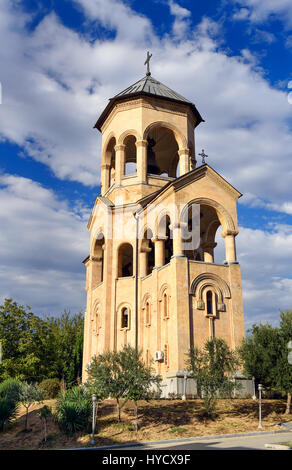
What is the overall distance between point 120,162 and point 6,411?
20.0 metres

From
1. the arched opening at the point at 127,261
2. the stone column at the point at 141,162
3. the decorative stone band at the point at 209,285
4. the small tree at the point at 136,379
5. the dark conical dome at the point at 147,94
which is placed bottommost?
the small tree at the point at 136,379

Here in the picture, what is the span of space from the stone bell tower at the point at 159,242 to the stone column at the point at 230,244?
64 millimetres

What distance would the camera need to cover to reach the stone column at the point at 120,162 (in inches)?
1329

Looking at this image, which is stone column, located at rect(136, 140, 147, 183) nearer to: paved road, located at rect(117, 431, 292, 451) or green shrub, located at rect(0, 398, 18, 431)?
green shrub, located at rect(0, 398, 18, 431)

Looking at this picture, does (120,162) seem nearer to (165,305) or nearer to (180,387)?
(165,305)

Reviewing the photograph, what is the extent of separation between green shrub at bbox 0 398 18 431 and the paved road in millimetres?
6642

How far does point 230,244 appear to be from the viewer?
93.6ft

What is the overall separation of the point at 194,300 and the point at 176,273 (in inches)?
76.1

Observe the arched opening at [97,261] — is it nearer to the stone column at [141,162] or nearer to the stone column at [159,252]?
the stone column at [141,162]

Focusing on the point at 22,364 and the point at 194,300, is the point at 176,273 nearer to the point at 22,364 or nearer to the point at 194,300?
the point at 194,300

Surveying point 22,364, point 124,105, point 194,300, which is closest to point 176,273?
point 194,300

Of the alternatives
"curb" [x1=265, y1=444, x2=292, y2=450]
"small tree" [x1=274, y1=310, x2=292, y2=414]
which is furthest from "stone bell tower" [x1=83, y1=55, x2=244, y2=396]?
"curb" [x1=265, y1=444, x2=292, y2=450]

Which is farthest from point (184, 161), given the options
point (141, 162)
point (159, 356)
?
point (159, 356)

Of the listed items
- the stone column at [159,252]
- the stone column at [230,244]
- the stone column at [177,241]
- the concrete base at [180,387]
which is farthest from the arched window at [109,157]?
the concrete base at [180,387]
